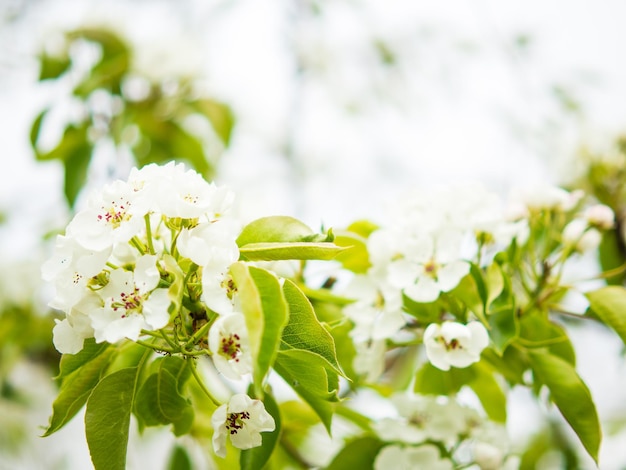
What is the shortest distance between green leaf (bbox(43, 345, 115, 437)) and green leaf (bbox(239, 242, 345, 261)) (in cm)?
22

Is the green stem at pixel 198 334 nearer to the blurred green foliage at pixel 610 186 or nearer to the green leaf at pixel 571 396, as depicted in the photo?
the green leaf at pixel 571 396

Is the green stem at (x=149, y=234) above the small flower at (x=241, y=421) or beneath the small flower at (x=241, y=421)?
above

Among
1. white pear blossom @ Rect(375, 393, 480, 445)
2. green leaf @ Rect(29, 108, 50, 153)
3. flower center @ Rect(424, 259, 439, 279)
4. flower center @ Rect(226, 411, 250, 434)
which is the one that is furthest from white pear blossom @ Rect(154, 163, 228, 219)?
green leaf @ Rect(29, 108, 50, 153)

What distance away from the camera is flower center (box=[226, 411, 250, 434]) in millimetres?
679

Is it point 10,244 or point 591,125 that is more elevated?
point 591,125

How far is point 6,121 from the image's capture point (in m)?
3.48

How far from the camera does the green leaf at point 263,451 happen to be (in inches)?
31.7

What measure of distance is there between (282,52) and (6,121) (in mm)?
1645

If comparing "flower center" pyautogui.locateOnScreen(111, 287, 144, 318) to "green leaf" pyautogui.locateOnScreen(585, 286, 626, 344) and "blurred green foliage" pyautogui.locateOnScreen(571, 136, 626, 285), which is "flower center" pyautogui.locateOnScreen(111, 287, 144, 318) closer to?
"green leaf" pyautogui.locateOnScreen(585, 286, 626, 344)

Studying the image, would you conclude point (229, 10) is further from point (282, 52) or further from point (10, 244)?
point (10, 244)

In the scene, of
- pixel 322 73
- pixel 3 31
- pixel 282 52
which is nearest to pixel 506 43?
pixel 322 73

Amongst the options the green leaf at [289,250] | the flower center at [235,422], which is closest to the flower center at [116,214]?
the green leaf at [289,250]

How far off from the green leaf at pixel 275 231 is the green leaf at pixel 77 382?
22 cm

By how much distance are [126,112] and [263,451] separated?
121 cm
